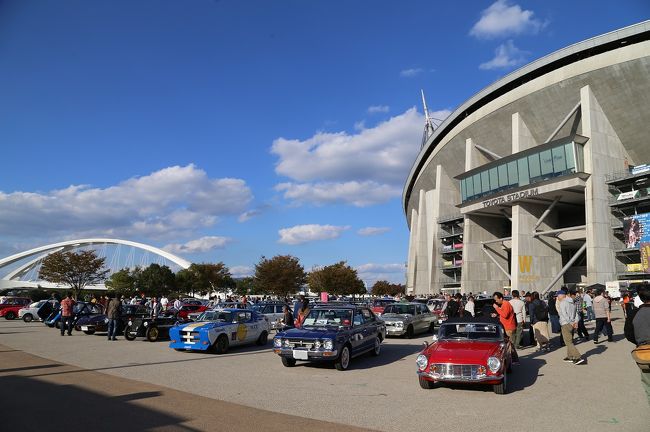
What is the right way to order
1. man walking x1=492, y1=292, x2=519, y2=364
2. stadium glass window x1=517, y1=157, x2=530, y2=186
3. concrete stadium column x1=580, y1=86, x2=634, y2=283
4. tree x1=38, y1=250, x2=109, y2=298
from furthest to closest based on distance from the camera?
tree x1=38, y1=250, x2=109, y2=298 < stadium glass window x1=517, y1=157, x2=530, y2=186 < concrete stadium column x1=580, y1=86, x2=634, y2=283 < man walking x1=492, y1=292, x2=519, y2=364

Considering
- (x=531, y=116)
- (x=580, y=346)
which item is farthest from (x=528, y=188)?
(x=580, y=346)

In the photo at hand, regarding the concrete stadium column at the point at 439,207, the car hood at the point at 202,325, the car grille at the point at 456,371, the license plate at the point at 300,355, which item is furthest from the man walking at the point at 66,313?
the concrete stadium column at the point at 439,207

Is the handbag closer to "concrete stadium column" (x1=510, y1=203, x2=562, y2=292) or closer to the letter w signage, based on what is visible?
"concrete stadium column" (x1=510, y1=203, x2=562, y2=292)

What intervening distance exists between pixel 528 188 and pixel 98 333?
→ 42.8 metres

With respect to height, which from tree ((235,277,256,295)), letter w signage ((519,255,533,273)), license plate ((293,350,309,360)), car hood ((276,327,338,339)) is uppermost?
letter w signage ((519,255,533,273))

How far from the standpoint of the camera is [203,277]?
264 ft

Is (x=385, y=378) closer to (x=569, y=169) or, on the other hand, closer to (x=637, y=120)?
(x=569, y=169)

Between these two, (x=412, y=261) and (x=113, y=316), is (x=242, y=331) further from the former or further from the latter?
(x=412, y=261)

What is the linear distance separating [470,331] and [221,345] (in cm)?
815

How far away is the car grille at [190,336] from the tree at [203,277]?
68.6 m

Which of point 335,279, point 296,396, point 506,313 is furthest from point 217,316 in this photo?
point 335,279

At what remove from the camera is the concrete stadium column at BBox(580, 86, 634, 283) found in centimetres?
4153

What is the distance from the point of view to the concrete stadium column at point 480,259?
5634cm

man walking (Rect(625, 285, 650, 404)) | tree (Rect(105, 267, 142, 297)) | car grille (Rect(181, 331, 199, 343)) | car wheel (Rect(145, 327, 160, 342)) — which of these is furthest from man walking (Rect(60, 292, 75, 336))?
tree (Rect(105, 267, 142, 297))
